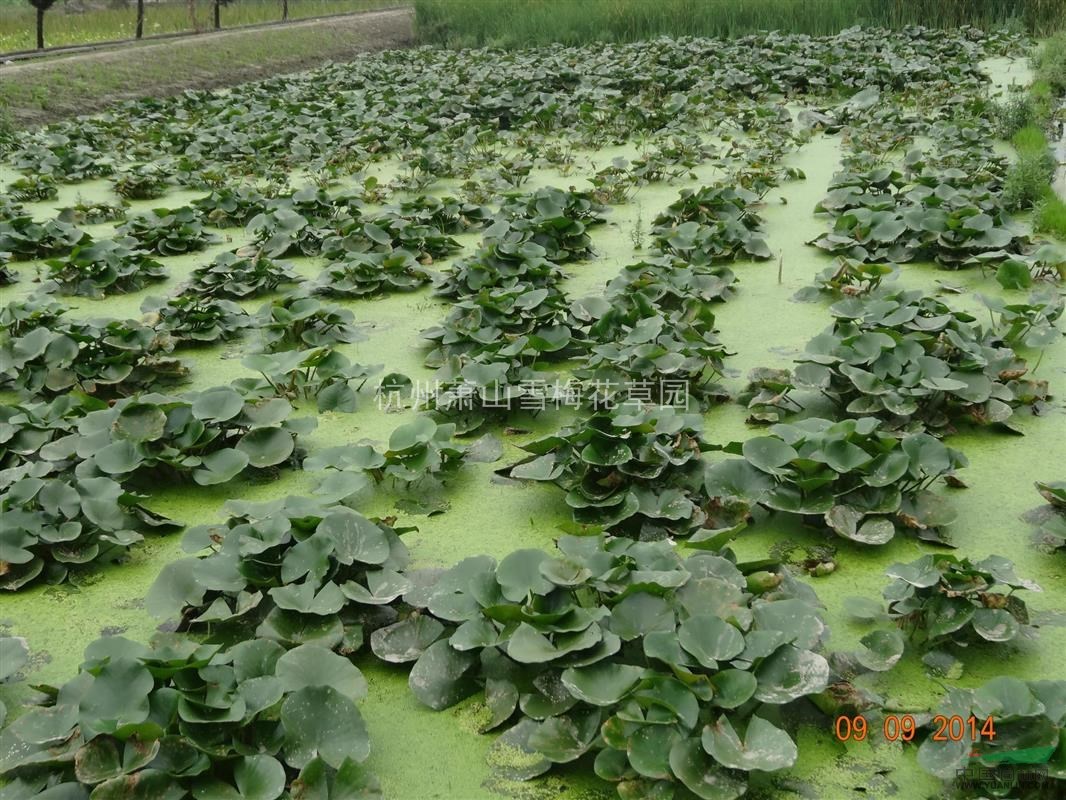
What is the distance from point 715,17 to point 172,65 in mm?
6051

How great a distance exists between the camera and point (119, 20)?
46.7 feet

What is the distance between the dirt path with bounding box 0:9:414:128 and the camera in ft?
26.7

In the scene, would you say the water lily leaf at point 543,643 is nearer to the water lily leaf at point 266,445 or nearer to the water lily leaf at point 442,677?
the water lily leaf at point 442,677

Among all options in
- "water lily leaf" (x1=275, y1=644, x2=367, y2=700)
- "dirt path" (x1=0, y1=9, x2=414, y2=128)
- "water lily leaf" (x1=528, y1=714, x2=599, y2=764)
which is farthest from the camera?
"dirt path" (x1=0, y1=9, x2=414, y2=128)

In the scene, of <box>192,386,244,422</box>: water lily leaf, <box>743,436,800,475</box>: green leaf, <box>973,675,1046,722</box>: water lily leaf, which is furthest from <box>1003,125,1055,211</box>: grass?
<box>192,386,244,422</box>: water lily leaf

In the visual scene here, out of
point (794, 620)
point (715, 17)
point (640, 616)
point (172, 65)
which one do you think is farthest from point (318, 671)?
point (715, 17)

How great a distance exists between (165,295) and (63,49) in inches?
333

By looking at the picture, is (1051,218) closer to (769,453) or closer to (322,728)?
(769,453)

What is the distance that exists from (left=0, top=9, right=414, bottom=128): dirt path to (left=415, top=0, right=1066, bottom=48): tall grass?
6.82 feet

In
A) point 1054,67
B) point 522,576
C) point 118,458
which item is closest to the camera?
point 522,576

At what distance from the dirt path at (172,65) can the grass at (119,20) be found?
122 cm

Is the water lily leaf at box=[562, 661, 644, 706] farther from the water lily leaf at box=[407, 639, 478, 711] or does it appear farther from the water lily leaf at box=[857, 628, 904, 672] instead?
the water lily leaf at box=[857, 628, 904, 672]

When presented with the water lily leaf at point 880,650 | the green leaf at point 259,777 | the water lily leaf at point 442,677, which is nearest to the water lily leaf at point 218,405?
the water lily leaf at point 442,677
